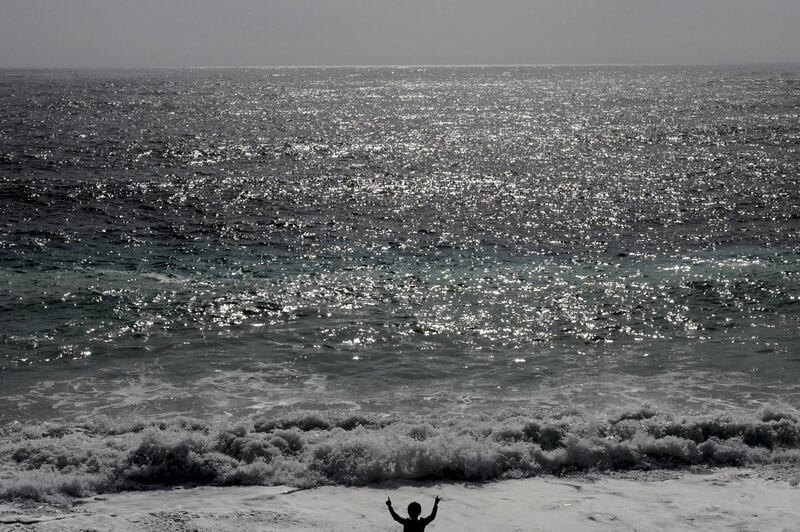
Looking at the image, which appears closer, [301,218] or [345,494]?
[345,494]

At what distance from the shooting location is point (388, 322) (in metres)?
25.1

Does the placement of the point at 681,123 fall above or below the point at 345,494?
above

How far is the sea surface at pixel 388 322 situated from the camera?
1602 cm

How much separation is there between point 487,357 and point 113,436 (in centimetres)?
1034

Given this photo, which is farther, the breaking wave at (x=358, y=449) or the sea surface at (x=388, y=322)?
A: the sea surface at (x=388, y=322)

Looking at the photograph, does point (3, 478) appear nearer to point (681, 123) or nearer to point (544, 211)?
point (544, 211)

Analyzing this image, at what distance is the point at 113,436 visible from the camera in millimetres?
16812

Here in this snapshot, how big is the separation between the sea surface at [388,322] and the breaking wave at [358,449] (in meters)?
0.05

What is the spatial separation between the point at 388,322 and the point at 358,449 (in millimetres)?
9395

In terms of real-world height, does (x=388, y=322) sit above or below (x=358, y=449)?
above

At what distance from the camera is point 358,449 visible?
626 inches

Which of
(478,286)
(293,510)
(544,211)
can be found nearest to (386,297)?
(478,286)

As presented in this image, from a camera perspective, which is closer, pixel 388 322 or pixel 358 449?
pixel 358 449

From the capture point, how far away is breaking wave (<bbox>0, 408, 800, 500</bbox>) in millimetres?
15055
